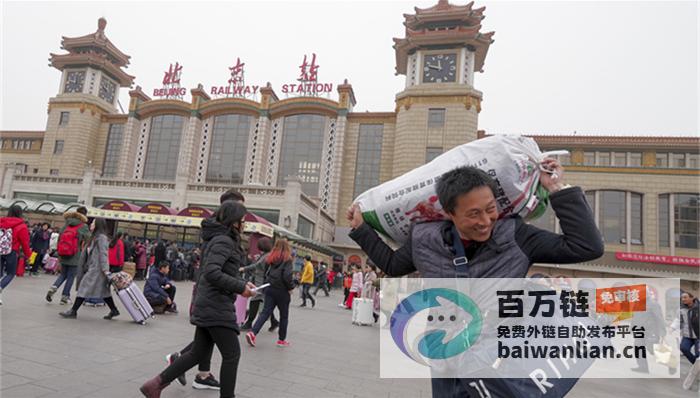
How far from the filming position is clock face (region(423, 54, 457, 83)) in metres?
39.1

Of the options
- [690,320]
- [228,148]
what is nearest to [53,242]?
[690,320]

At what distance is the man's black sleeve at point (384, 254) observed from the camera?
83.5 inches

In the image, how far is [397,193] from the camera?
7.27 feet

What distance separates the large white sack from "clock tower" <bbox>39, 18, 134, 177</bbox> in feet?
166

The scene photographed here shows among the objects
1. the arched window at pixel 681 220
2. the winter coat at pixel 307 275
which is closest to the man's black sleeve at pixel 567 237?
the winter coat at pixel 307 275

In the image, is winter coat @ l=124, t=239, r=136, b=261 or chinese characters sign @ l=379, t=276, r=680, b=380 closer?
chinese characters sign @ l=379, t=276, r=680, b=380

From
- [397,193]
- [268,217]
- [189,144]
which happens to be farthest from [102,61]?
[397,193]

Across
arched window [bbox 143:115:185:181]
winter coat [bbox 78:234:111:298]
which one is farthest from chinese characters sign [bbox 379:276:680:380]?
arched window [bbox 143:115:185:181]

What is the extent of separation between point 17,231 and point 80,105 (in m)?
45.9

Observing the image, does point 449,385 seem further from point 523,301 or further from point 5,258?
point 5,258

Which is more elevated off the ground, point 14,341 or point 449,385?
point 449,385

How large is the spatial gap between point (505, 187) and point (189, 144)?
44.4 metres

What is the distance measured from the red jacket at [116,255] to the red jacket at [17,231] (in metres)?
1.45

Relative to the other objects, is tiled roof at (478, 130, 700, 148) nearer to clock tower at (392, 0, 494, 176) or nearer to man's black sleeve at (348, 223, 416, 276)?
clock tower at (392, 0, 494, 176)
